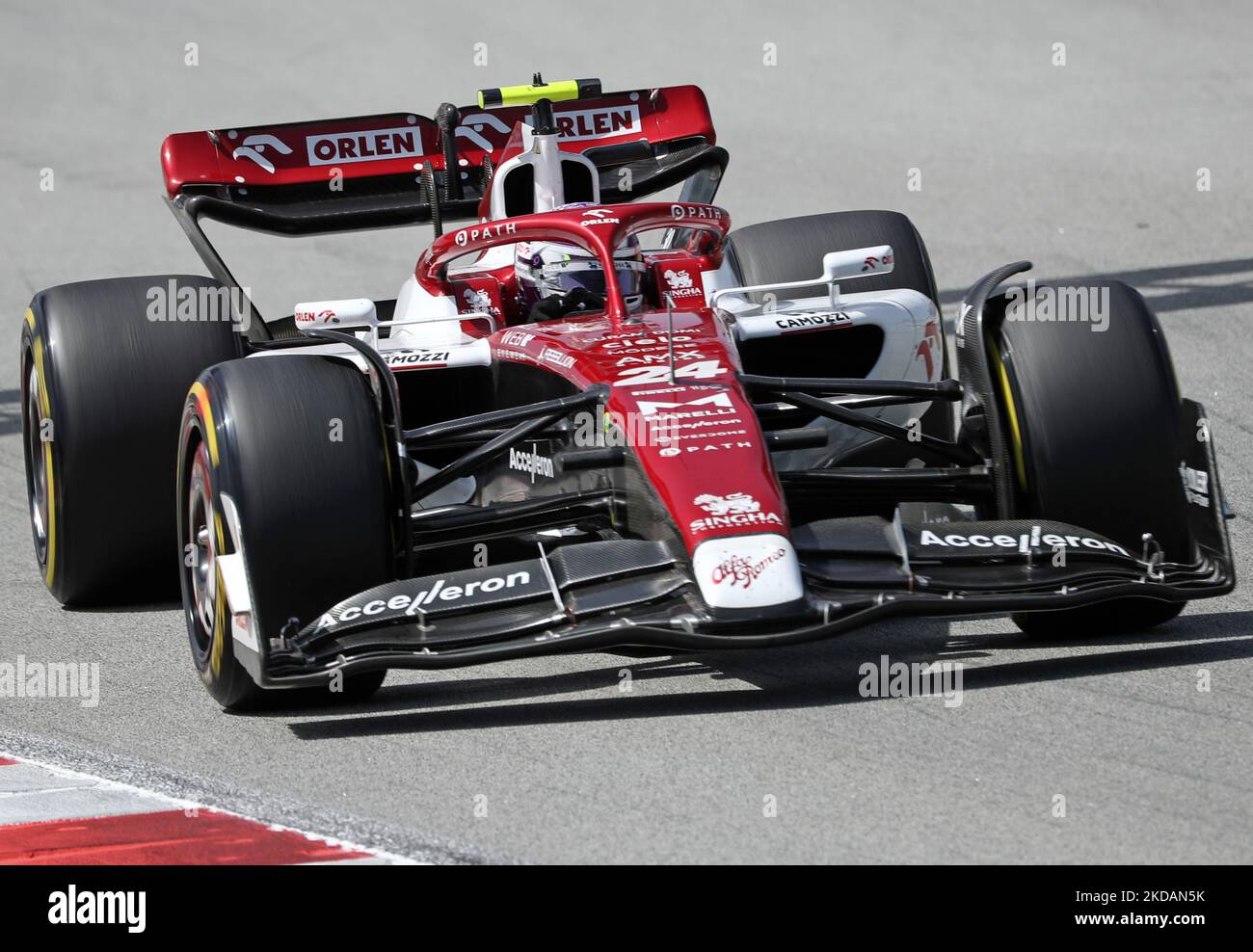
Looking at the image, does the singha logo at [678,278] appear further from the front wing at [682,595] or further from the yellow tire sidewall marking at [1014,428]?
the front wing at [682,595]

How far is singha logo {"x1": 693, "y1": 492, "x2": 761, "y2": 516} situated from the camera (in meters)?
5.95

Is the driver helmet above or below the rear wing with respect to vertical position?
below

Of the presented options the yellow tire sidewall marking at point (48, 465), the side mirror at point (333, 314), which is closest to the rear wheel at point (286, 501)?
the side mirror at point (333, 314)

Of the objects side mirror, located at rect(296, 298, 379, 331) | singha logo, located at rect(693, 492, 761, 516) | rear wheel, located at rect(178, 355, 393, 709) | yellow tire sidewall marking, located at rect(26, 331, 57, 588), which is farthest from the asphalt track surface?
side mirror, located at rect(296, 298, 379, 331)

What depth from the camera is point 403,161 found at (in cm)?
933

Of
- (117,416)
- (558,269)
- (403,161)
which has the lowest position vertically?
(117,416)

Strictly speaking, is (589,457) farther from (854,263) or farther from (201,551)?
(854,263)

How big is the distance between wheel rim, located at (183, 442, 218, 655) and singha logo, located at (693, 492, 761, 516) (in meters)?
1.56

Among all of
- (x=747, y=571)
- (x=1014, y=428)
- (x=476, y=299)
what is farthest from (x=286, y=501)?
(x=1014, y=428)

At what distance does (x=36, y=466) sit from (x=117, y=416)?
36.5 inches

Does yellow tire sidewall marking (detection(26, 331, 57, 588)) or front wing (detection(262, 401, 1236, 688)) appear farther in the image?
yellow tire sidewall marking (detection(26, 331, 57, 588))

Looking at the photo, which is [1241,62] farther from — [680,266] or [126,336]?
[126,336]

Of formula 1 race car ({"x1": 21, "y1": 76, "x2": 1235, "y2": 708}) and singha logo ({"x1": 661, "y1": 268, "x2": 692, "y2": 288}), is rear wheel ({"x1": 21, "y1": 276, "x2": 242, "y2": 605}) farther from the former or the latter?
singha logo ({"x1": 661, "y1": 268, "x2": 692, "y2": 288})

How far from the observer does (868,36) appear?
2159cm
